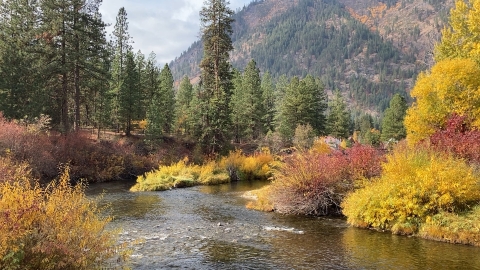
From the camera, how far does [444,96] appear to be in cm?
2445

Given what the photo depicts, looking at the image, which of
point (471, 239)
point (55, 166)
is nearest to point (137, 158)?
point (55, 166)

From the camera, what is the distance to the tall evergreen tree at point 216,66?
1863 inches

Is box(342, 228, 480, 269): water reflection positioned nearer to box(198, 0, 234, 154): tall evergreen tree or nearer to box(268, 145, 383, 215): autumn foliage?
box(268, 145, 383, 215): autumn foliage

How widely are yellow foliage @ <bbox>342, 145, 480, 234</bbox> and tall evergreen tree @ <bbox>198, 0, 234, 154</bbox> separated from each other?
30216 millimetres

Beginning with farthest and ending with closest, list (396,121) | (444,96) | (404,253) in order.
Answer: (396,121)
(444,96)
(404,253)

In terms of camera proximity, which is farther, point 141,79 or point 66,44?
point 141,79

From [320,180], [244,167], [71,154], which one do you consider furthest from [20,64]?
[320,180]

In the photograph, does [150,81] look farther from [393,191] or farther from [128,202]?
[393,191]

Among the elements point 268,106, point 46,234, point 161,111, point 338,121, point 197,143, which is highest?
point 268,106

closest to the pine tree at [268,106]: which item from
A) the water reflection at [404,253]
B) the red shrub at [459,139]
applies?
the red shrub at [459,139]

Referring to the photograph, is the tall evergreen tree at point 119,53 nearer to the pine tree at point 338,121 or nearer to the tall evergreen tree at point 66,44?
the tall evergreen tree at point 66,44

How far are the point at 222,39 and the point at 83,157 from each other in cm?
2236

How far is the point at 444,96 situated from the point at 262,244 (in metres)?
16.6

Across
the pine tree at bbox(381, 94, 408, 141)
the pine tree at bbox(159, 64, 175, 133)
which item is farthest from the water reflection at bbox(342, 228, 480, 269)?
the pine tree at bbox(381, 94, 408, 141)
